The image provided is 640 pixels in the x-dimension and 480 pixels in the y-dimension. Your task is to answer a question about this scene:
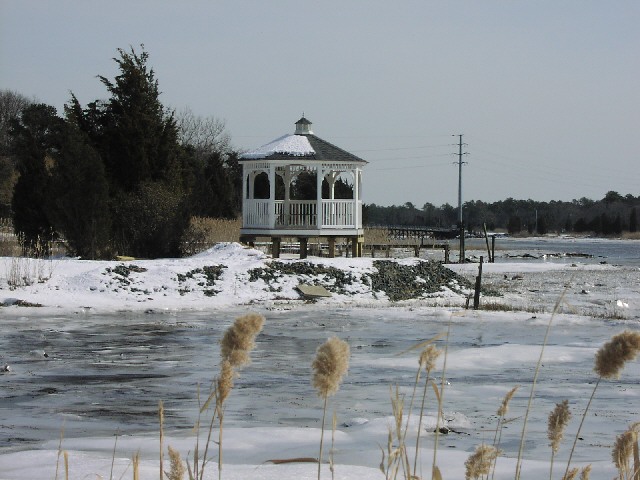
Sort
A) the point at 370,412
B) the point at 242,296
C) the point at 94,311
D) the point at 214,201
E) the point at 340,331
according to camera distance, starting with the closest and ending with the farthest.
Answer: the point at 370,412 → the point at 340,331 → the point at 94,311 → the point at 242,296 → the point at 214,201

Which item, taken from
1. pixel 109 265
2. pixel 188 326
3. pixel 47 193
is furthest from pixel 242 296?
pixel 47 193

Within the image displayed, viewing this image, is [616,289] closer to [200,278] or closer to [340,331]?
[200,278]

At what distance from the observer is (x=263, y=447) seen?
6520mm

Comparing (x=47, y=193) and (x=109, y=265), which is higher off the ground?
(x=47, y=193)

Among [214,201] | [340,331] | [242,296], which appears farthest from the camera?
[214,201]

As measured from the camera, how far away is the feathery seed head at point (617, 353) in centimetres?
246

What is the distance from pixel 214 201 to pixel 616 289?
25.0m

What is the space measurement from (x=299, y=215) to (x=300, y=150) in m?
2.13

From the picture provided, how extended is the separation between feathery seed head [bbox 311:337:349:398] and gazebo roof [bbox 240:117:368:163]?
28553mm

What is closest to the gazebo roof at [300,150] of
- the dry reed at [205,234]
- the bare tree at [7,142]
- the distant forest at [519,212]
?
the dry reed at [205,234]

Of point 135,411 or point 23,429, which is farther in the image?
point 135,411

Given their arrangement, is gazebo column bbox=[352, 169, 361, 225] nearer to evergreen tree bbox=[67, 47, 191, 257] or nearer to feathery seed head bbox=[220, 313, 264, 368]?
evergreen tree bbox=[67, 47, 191, 257]

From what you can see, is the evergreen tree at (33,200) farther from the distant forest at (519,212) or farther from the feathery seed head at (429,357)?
the distant forest at (519,212)

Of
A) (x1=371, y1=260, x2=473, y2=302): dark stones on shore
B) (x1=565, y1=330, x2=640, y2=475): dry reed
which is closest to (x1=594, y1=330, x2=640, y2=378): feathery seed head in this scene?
(x1=565, y1=330, x2=640, y2=475): dry reed
